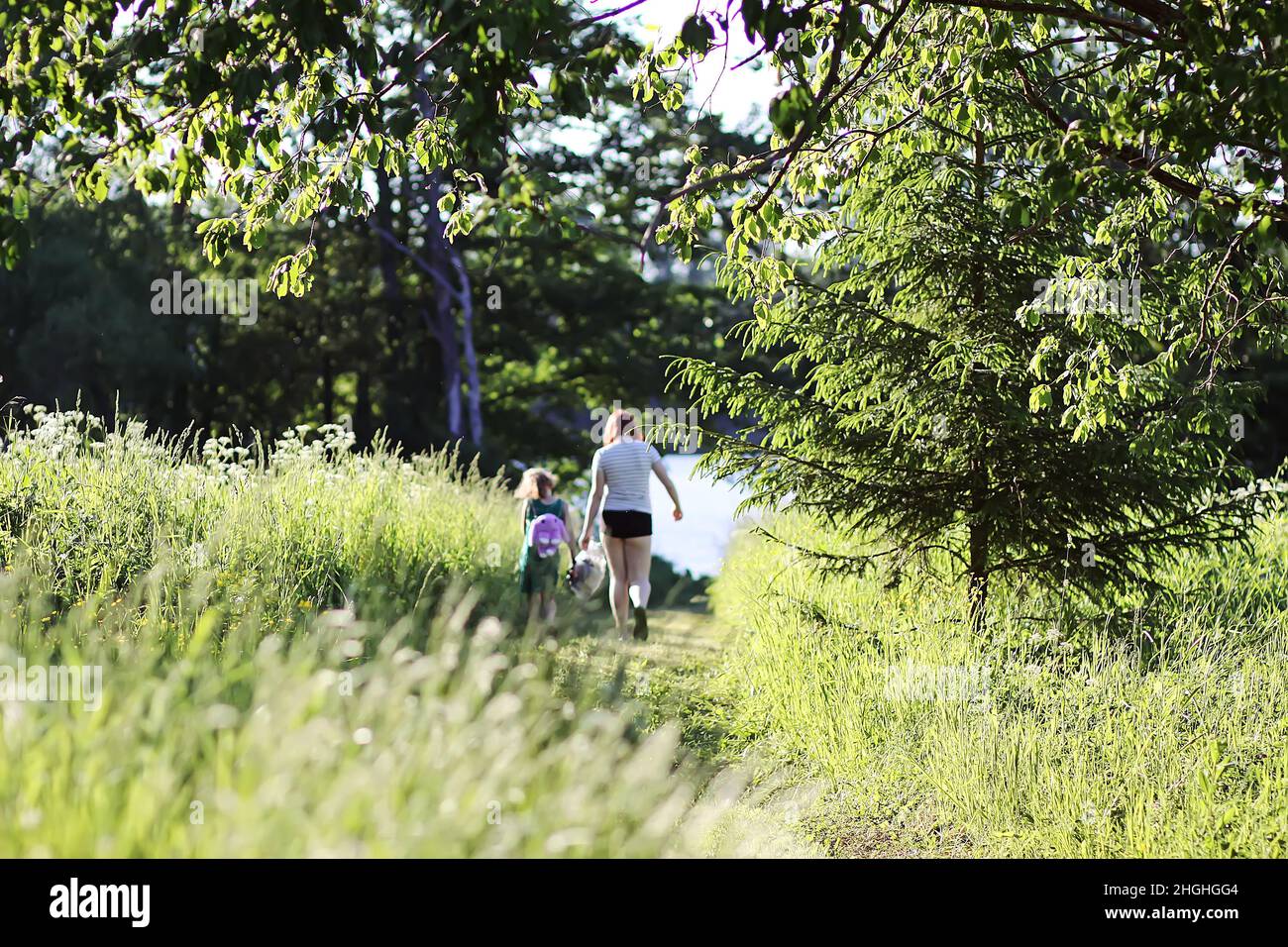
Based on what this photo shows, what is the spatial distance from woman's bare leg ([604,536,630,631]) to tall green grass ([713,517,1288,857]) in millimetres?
1494

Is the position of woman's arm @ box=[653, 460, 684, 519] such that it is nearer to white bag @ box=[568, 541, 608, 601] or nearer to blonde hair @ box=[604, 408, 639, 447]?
blonde hair @ box=[604, 408, 639, 447]

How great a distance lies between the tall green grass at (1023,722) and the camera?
187 inches

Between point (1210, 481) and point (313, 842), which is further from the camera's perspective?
point (1210, 481)

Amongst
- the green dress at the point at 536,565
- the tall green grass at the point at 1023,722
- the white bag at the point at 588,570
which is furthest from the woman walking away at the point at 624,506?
the tall green grass at the point at 1023,722

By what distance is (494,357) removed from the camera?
95.1 feet

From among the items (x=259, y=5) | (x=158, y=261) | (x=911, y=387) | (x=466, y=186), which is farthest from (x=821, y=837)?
(x=158, y=261)

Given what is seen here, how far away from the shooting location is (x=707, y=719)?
24.6ft

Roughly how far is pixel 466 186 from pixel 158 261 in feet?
72.1

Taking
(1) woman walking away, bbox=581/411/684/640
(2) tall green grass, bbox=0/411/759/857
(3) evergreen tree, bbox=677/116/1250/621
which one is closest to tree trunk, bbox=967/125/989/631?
(3) evergreen tree, bbox=677/116/1250/621

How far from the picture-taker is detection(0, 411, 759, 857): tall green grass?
9.60 ft

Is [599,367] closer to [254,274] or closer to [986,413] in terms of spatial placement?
[254,274]

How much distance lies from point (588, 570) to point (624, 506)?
3.12 ft

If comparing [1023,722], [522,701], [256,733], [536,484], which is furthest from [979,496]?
[256,733]

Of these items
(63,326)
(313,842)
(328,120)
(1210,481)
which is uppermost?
(63,326)
